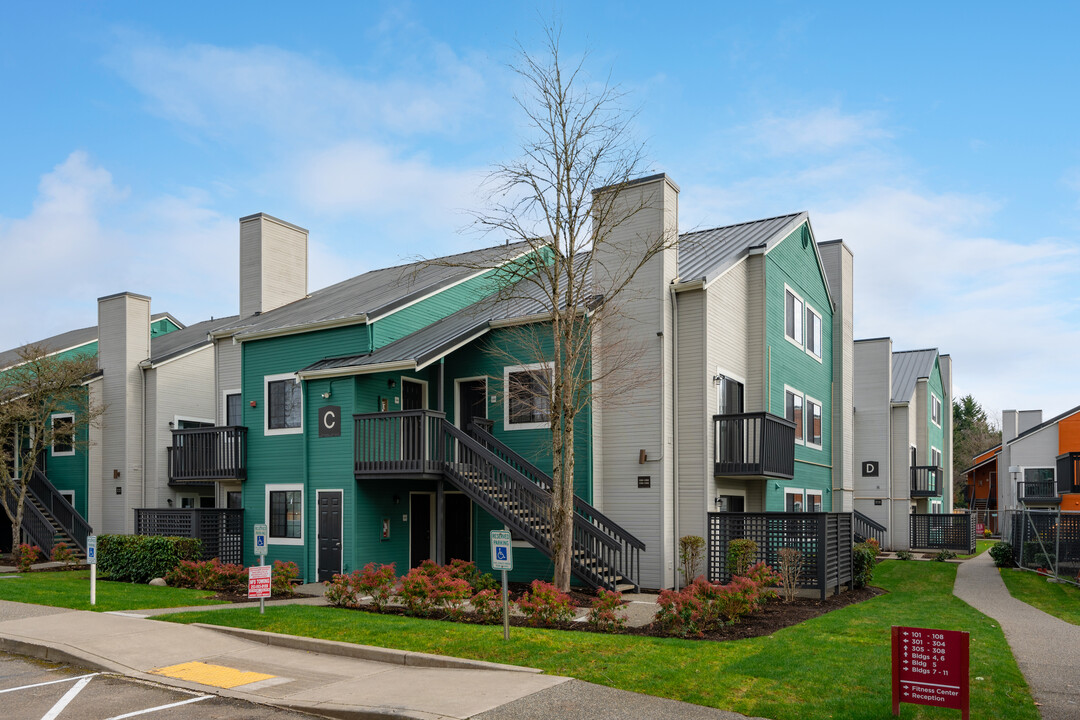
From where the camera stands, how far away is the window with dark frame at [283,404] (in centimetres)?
2173

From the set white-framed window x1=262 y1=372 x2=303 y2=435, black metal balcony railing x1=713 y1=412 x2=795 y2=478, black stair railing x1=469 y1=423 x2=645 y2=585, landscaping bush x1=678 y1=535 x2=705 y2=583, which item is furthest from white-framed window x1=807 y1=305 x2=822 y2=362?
white-framed window x1=262 y1=372 x2=303 y2=435

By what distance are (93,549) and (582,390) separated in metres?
9.91

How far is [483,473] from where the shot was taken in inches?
742

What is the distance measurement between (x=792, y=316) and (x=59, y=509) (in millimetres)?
23310

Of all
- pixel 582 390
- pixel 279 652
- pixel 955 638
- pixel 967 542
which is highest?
pixel 582 390

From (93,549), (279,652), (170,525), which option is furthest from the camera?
(170,525)

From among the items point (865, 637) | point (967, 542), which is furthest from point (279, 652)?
point (967, 542)

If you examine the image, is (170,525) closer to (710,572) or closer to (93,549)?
(93,549)

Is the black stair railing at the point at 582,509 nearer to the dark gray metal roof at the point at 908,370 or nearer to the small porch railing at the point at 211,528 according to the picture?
the small porch railing at the point at 211,528

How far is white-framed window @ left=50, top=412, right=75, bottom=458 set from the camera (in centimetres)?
2750

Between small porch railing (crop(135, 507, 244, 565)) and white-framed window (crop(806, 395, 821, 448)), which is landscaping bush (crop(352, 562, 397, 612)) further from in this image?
white-framed window (crop(806, 395, 821, 448))

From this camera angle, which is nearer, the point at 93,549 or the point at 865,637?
the point at 865,637

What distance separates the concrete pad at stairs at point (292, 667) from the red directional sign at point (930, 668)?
136 inches

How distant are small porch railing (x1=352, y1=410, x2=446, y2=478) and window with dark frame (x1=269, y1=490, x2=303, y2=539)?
2.58 meters
